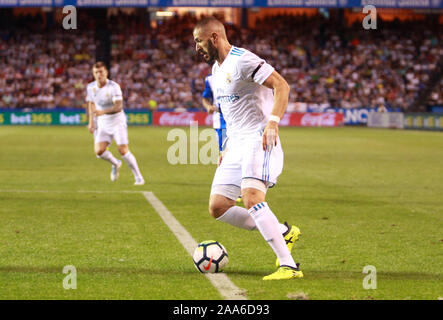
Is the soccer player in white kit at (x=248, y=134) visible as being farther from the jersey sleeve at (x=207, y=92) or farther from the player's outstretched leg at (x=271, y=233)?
the jersey sleeve at (x=207, y=92)

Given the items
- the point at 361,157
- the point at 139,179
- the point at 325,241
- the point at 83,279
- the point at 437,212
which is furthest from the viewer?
the point at 361,157

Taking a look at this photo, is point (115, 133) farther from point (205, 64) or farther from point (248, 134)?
point (205, 64)

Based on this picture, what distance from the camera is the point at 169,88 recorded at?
1647 inches

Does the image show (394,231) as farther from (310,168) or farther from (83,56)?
(83,56)

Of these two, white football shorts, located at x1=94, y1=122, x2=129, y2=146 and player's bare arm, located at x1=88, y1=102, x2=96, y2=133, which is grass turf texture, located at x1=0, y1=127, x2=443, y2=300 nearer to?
white football shorts, located at x1=94, y1=122, x2=129, y2=146

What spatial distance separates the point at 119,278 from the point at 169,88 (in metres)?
36.7

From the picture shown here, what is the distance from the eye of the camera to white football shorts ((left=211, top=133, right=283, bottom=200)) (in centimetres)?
570

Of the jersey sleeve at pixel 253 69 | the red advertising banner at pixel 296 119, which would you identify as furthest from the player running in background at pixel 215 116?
the red advertising banner at pixel 296 119

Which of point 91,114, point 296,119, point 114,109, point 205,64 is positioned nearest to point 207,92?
point 114,109

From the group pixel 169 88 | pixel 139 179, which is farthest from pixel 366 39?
pixel 139 179

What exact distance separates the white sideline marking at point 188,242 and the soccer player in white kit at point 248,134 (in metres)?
0.39

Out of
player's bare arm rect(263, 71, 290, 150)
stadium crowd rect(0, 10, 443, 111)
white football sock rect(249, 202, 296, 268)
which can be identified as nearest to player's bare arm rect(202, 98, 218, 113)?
player's bare arm rect(263, 71, 290, 150)

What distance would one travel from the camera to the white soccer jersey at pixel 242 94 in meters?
5.71

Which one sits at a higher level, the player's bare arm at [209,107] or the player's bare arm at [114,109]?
the player's bare arm at [209,107]
